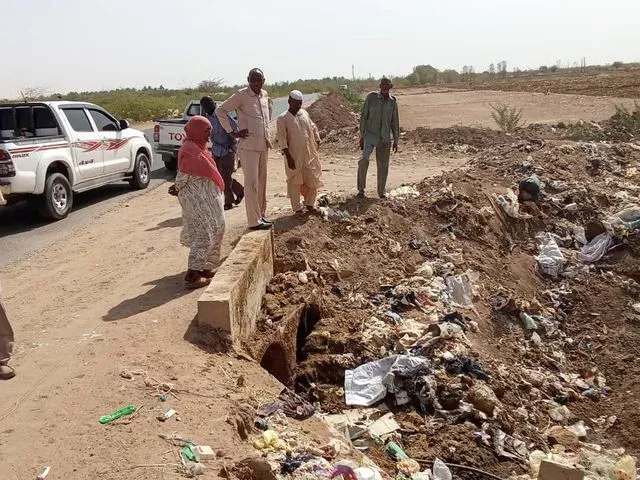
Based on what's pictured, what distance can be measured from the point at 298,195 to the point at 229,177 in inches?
58.6

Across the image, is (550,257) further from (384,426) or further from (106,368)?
(106,368)

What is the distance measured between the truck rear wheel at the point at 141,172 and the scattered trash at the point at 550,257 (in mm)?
7550

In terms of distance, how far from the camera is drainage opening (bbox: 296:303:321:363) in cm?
592

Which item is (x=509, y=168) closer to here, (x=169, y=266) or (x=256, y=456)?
(x=169, y=266)

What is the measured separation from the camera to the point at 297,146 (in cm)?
766

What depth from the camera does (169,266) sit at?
6637mm

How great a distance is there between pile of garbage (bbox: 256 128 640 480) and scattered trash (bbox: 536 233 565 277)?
27mm

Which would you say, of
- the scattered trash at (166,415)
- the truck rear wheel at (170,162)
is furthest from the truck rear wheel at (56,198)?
the scattered trash at (166,415)

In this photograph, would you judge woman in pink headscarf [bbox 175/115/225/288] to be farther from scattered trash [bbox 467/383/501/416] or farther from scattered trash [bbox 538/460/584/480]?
scattered trash [bbox 538/460/584/480]

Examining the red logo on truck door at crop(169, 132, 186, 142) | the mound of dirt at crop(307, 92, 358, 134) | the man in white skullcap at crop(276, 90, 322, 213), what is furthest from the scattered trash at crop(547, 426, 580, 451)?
the mound of dirt at crop(307, 92, 358, 134)

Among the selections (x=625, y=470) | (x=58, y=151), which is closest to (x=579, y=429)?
(x=625, y=470)

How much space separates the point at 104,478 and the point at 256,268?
9.77 ft

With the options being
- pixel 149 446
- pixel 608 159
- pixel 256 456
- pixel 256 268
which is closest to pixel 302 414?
pixel 256 456

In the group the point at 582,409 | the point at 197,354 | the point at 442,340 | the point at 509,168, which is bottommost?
the point at 582,409
